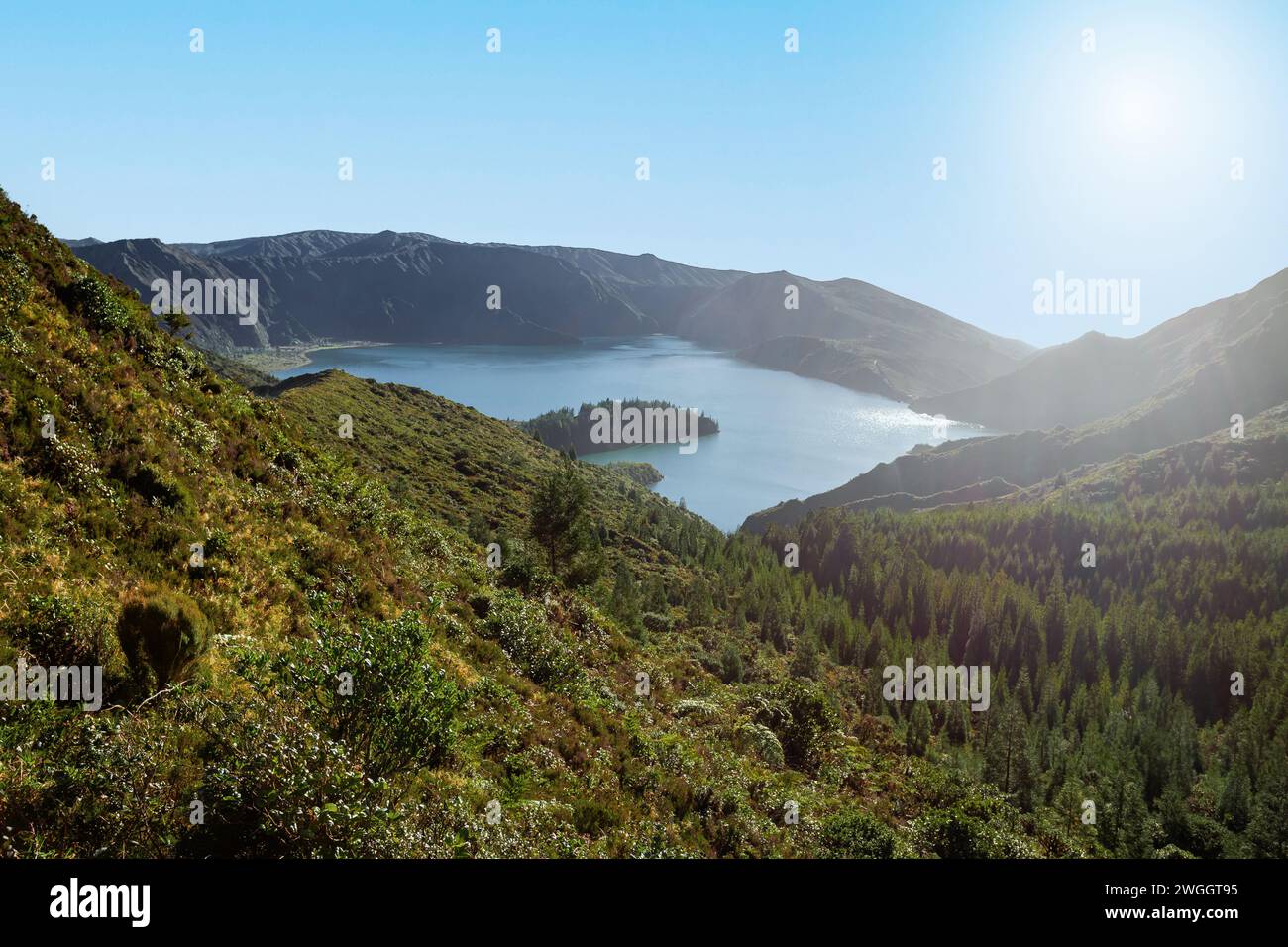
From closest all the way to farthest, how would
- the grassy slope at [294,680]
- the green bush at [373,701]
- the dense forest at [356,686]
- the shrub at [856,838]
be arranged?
the grassy slope at [294,680], the dense forest at [356,686], the green bush at [373,701], the shrub at [856,838]

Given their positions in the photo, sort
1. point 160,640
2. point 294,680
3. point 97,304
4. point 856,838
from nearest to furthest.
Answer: point 294,680 < point 160,640 < point 856,838 < point 97,304

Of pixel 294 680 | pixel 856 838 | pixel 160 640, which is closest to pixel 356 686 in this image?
pixel 294 680

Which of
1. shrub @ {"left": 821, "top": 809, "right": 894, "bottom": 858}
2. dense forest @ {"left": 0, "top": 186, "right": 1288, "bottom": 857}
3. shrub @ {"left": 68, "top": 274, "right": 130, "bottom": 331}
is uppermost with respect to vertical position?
shrub @ {"left": 68, "top": 274, "right": 130, "bottom": 331}

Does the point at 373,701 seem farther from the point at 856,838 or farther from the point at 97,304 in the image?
the point at 97,304

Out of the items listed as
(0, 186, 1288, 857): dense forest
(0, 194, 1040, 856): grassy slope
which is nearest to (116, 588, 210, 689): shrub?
(0, 186, 1288, 857): dense forest

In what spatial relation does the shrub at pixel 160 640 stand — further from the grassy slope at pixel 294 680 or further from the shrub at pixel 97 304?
the shrub at pixel 97 304

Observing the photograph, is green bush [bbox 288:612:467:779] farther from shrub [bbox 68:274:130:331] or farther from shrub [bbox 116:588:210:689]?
shrub [bbox 68:274:130:331]

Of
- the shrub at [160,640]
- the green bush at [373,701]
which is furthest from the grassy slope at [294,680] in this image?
the shrub at [160,640]
